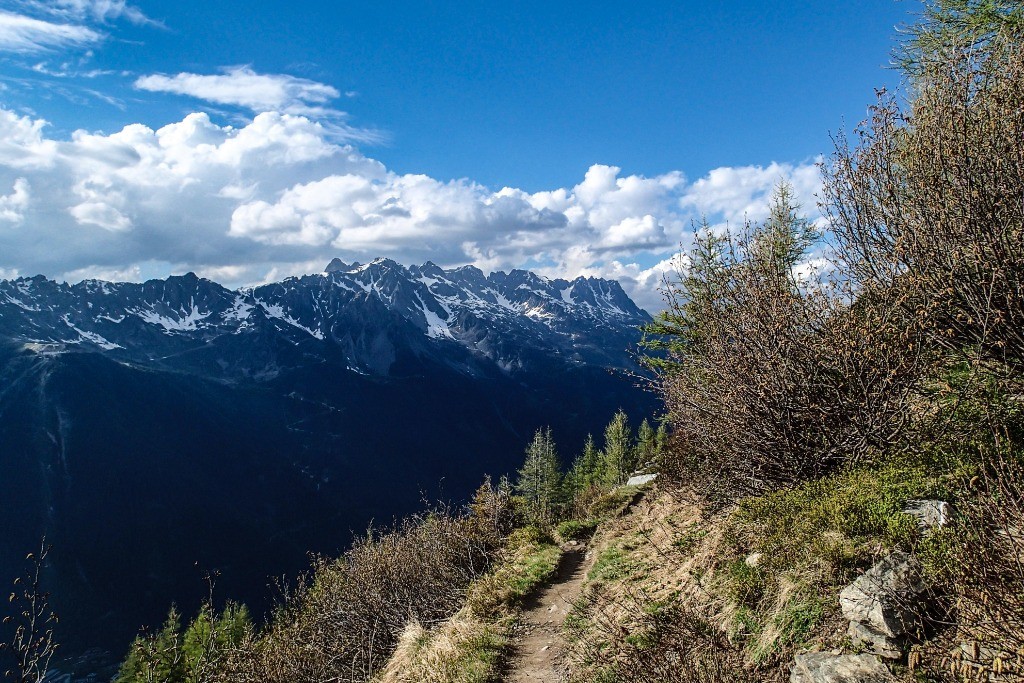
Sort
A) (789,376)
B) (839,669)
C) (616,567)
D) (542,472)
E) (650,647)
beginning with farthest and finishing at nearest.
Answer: (542,472), (616,567), (789,376), (650,647), (839,669)

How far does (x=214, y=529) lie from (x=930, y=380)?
169 metres

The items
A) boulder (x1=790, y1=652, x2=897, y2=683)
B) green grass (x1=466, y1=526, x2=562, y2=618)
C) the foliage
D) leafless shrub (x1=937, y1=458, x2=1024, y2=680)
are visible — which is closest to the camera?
leafless shrub (x1=937, y1=458, x2=1024, y2=680)

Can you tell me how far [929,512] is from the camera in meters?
5.86

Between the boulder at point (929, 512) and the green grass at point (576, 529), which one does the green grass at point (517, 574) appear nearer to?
the green grass at point (576, 529)

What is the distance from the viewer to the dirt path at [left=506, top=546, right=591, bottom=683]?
26.2 feet

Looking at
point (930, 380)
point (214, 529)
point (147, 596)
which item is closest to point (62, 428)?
point (214, 529)

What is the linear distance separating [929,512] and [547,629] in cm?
627

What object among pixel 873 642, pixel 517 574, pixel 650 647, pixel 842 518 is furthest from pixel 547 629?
pixel 873 642

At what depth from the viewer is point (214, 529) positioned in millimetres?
143375

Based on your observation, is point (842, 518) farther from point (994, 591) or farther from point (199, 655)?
point (199, 655)

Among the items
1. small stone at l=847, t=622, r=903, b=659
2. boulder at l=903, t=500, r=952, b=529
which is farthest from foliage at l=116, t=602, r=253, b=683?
boulder at l=903, t=500, r=952, b=529

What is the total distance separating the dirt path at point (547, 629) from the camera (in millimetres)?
7988

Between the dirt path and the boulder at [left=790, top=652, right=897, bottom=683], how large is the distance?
3.65 m

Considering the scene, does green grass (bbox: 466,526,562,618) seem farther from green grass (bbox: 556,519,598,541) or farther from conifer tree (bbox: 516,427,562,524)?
conifer tree (bbox: 516,427,562,524)
